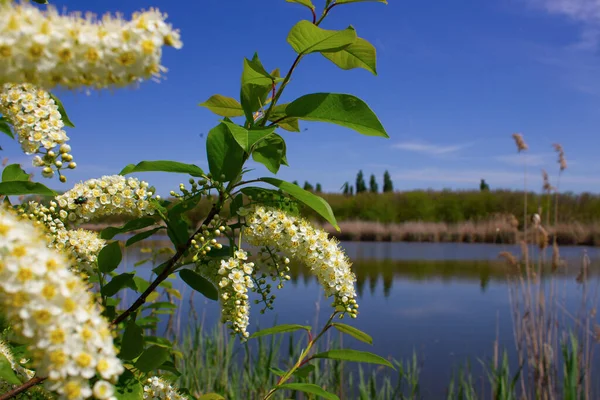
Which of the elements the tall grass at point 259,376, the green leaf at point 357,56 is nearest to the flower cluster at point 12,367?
the green leaf at point 357,56

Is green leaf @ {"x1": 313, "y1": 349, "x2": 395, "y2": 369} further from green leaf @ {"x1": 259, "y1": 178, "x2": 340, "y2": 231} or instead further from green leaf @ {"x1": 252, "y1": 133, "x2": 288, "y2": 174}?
green leaf @ {"x1": 252, "y1": 133, "x2": 288, "y2": 174}

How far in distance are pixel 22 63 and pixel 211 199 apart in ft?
1.87

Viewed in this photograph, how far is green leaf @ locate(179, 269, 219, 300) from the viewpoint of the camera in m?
Answer: 1.16

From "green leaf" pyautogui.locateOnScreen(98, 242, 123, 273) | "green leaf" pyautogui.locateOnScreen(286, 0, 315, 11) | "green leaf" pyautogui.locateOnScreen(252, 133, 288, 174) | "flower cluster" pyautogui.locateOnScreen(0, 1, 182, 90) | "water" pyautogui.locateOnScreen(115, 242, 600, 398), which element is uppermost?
"green leaf" pyautogui.locateOnScreen(286, 0, 315, 11)

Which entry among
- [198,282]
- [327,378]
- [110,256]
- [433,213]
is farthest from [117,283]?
[433,213]

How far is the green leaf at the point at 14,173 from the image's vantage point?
122cm

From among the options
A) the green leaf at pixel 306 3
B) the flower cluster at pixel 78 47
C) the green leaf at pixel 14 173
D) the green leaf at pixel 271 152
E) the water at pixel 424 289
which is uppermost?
the green leaf at pixel 306 3

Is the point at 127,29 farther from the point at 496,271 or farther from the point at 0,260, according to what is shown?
the point at 496,271

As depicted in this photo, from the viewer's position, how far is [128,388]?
908 millimetres

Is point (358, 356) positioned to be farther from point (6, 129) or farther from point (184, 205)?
point (6, 129)

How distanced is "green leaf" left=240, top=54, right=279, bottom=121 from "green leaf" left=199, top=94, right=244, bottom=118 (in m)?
0.12

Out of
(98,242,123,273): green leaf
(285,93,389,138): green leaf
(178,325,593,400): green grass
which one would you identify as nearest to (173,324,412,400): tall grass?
(178,325,593,400): green grass

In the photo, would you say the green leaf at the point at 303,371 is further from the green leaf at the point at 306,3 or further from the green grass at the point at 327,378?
the green grass at the point at 327,378

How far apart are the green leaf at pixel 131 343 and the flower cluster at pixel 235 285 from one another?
0.23m
